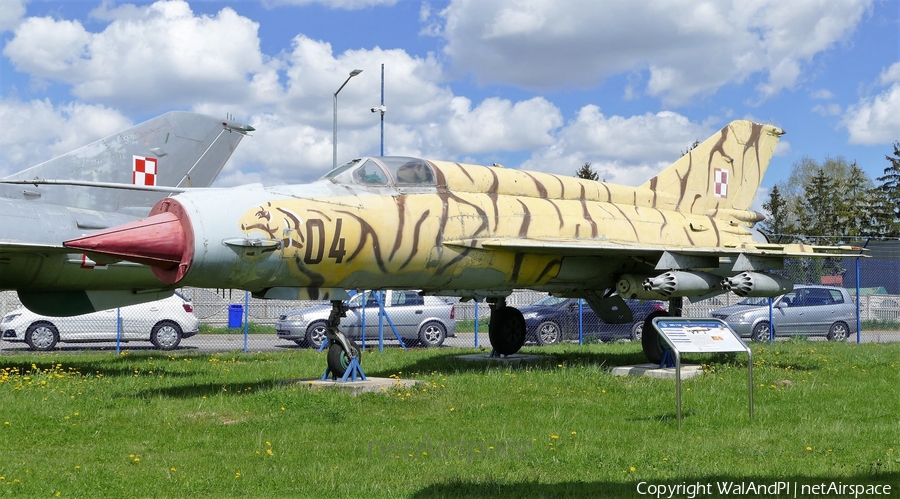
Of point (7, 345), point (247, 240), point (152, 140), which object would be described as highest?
point (152, 140)

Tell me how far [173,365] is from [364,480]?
951cm

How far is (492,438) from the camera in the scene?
7949 millimetres

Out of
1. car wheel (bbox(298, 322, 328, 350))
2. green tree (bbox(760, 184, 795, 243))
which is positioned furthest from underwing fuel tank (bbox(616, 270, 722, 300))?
green tree (bbox(760, 184, 795, 243))

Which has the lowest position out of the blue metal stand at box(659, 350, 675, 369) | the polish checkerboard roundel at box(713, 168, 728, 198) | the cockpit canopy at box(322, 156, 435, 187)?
the blue metal stand at box(659, 350, 675, 369)

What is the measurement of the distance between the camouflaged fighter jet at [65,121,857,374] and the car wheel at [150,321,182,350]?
1050 cm

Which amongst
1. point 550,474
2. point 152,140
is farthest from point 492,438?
Result: point 152,140

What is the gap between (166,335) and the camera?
22047 mm

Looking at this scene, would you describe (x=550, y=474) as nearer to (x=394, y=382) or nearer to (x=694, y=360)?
(x=394, y=382)

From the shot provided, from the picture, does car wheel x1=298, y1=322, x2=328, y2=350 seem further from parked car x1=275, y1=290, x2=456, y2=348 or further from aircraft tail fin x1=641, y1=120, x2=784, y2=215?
aircraft tail fin x1=641, y1=120, x2=784, y2=215

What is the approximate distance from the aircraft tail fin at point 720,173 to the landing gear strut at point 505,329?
10.5 ft

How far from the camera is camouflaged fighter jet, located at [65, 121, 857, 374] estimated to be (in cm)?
944

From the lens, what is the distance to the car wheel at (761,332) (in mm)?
23266

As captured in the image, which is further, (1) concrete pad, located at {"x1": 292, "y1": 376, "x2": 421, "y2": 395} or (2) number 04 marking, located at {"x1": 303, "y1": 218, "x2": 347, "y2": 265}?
(1) concrete pad, located at {"x1": 292, "y1": 376, "x2": 421, "y2": 395}

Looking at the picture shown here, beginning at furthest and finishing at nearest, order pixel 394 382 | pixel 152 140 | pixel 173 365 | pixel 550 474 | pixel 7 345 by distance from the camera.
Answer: pixel 7 345 < pixel 152 140 < pixel 173 365 < pixel 394 382 < pixel 550 474
